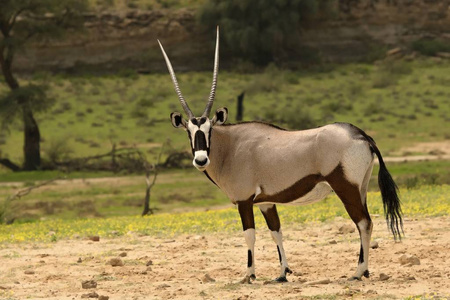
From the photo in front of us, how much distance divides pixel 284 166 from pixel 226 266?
196 centimetres

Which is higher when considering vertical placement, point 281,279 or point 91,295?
point 91,295

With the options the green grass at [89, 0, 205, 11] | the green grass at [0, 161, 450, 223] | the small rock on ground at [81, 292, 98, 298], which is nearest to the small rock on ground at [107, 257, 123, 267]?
the small rock on ground at [81, 292, 98, 298]

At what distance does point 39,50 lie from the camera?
58688mm

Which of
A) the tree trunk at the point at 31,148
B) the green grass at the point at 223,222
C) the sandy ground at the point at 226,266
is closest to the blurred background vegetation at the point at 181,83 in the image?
the tree trunk at the point at 31,148

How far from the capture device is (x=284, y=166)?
10070 mm

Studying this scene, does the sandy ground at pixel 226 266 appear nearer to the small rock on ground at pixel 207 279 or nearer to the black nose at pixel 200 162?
the small rock on ground at pixel 207 279

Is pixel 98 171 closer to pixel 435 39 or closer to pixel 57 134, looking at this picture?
pixel 57 134

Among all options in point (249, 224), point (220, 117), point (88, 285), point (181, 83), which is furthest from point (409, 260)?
point (181, 83)

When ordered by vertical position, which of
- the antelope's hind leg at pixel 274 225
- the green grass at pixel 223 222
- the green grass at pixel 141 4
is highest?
the antelope's hind leg at pixel 274 225

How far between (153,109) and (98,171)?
13.0 m

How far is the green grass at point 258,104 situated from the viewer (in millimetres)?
40906

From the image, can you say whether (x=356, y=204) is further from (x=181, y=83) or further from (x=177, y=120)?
(x=181, y=83)

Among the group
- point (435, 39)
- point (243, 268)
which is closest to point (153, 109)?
point (435, 39)

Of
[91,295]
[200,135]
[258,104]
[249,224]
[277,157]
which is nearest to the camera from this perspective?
[91,295]
